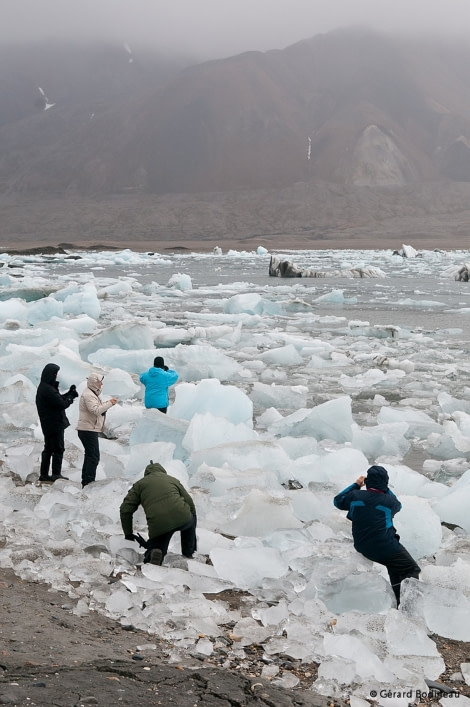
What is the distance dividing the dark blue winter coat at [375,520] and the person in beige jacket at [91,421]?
2.34 metres

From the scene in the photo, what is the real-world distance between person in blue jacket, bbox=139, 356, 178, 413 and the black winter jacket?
5.68 feet

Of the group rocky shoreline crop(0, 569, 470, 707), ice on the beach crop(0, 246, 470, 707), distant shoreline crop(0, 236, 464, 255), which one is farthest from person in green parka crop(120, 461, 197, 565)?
distant shoreline crop(0, 236, 464, 255)

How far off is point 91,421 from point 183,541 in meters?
1.59

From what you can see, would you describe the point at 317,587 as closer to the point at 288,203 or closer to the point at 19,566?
the point at 19,566

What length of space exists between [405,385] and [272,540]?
606 centimetres

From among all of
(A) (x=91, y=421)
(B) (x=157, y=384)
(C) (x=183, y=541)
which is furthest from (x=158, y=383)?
(C) (x=183, y=541)

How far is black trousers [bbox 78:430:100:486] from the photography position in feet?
20.4

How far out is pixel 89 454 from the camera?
246 inches

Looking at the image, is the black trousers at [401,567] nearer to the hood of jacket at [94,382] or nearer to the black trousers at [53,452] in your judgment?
the hood of jacket at [94,382]

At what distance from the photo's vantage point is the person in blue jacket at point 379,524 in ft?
14.8

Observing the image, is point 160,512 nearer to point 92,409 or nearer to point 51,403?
point 92,409

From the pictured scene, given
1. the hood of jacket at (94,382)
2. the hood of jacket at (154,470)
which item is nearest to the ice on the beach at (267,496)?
the hood of jacket at (154,470)

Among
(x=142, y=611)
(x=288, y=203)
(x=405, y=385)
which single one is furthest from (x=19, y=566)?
(x=288, y=203)

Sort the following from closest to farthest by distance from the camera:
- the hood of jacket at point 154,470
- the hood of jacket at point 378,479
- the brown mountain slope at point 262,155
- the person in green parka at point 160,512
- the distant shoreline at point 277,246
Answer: the hood of jacket at point 378,479
the person in green parka at point 160,512
the hood of jacket at point 154,470
the distant shoreline at point 277,246
the brown mountain slope at point 262,155
